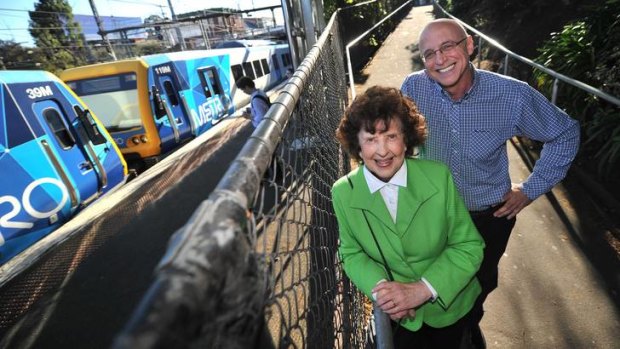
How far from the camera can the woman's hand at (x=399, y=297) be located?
146cm

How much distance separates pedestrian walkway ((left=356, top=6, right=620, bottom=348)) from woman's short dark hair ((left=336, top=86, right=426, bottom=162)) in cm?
202

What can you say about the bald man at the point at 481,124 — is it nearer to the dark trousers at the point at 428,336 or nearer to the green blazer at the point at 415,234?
the green blazer at the point at 415,234

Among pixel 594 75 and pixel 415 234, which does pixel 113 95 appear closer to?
pixel 415 234

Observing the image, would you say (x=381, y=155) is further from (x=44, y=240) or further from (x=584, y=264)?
(x=44, y=240)

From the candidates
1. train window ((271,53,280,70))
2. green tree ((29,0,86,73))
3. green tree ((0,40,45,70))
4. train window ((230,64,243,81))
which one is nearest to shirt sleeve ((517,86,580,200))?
train window ((230,64,243,81))

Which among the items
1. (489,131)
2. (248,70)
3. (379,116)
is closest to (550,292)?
(489,131)

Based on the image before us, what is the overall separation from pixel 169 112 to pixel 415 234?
9.63m

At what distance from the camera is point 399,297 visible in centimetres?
148

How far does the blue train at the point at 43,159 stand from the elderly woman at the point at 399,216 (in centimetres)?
558

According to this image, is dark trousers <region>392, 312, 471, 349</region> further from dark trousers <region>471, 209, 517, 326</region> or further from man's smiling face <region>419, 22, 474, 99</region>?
man's smiling face <region>419, 22, 474, 99</region>

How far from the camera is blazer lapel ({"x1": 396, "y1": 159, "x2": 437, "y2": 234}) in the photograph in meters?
1.59

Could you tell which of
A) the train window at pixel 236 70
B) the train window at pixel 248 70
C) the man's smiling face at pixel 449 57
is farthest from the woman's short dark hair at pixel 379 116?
the train window at pixel 248 70

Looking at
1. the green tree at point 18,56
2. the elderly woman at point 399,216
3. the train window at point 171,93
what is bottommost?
the train window at point 171,93

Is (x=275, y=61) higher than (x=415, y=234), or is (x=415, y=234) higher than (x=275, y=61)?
(x=415, y=234)
